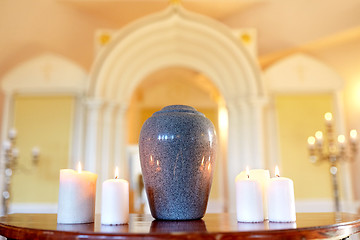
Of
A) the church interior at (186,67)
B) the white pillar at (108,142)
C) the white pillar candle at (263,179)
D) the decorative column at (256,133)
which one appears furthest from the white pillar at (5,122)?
the white pillar candle at (263,179)

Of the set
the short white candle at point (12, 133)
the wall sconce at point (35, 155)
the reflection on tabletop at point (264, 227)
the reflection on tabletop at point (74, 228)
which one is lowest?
the reflection on tabletop at point (264, 227)

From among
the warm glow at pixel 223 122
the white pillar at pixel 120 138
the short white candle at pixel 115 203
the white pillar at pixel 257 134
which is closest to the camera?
the short white candle at pixel 115 203

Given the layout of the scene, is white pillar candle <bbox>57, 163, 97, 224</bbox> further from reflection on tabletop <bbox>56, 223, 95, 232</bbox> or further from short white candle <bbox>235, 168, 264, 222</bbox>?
short white candle <bbox>235, 168, 264, 222</bbox>

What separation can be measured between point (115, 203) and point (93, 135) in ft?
7.16

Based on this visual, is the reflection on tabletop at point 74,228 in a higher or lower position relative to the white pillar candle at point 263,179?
lower

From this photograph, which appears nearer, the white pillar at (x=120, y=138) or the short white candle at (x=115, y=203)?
the short white candle at (x=115, y=203)

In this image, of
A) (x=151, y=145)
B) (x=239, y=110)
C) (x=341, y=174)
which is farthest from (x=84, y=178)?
(x=341, y=174)

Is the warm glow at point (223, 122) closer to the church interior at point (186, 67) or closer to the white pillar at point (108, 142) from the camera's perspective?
the church interior at point (186, 67)

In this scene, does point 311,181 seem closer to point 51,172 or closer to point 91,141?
point 91,141

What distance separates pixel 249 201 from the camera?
741mm

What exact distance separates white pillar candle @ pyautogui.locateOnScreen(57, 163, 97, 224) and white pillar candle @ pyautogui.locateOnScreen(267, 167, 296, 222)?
0.41 meters

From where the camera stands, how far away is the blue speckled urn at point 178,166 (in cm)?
79

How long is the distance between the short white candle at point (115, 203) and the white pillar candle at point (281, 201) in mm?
326

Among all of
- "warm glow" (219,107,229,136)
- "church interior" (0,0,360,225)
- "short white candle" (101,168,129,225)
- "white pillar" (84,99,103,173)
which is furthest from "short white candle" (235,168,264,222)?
"warm glow" (219,107,229,136)
